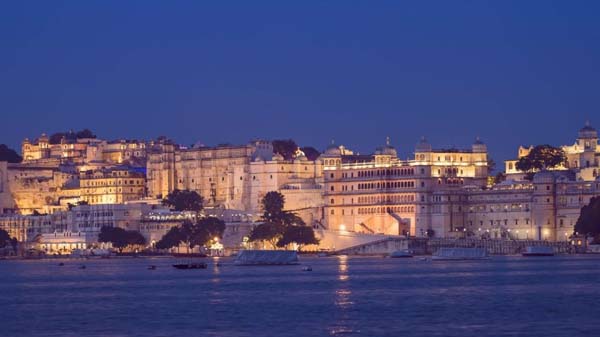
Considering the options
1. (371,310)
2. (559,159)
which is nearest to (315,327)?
(371,310)

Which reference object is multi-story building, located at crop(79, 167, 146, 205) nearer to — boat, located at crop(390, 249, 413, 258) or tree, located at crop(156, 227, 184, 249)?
tree, located at crop(156, 227, 184, 249)

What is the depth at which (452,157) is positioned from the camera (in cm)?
15412

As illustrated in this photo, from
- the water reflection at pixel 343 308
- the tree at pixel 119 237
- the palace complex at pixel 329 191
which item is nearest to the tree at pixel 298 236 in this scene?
the palace complex at pixel 329 191

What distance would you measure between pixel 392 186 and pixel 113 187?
1607 inches

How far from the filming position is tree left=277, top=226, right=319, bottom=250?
143 meters

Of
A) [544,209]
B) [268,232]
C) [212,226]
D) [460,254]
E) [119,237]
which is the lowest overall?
[460,254]

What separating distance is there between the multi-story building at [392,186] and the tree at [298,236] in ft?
17.1

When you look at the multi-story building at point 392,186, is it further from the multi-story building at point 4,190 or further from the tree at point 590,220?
the multi-story building at point 4,190

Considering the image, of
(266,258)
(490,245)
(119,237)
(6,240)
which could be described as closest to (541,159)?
(490,245)

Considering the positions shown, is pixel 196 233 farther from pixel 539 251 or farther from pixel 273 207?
pixel 539 251

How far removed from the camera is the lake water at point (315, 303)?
53938 mm

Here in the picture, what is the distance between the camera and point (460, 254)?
5020 inches

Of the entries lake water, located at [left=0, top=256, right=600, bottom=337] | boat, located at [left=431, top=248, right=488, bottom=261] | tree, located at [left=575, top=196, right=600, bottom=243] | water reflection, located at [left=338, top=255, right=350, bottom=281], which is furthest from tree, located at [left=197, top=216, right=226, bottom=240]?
lake water, located at [left=0, top=256, right=600, bottom=337]

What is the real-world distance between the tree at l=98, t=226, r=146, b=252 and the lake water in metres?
50.8
